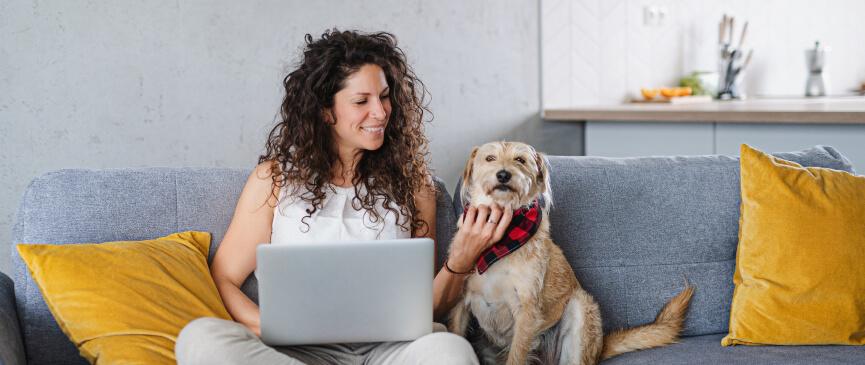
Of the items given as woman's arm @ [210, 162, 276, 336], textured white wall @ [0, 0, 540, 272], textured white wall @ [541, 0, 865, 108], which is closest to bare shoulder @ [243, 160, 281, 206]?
woman's arm @ [210, 162, 276, 336]

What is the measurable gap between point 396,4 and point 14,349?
2.40 m

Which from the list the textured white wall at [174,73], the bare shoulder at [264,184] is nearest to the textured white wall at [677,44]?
the textured white wall at [174,73]

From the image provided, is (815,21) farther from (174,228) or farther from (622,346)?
Answer: (174,228)

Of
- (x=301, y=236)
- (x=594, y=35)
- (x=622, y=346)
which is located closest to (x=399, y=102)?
(x=301, y=236)

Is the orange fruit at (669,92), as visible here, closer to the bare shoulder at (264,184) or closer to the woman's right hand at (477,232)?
the woman's right hand at (477,232)

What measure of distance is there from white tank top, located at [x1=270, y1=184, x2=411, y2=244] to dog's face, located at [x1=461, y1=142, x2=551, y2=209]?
22 cm

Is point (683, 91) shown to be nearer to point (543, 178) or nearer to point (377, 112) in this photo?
point (543, 178)

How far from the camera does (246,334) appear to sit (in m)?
1.63

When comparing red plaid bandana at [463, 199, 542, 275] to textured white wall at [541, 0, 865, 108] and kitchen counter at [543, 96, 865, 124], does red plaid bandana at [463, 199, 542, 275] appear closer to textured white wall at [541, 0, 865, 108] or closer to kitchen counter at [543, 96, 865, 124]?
kitchen counter at [543, 96, 865, 124]

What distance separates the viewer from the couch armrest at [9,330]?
5.47 feet

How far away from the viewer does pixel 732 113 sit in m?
3.41

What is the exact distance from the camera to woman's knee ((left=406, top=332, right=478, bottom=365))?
1644mm

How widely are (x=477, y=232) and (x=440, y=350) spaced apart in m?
0.38

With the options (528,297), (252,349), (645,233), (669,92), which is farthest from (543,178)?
(669,92)
